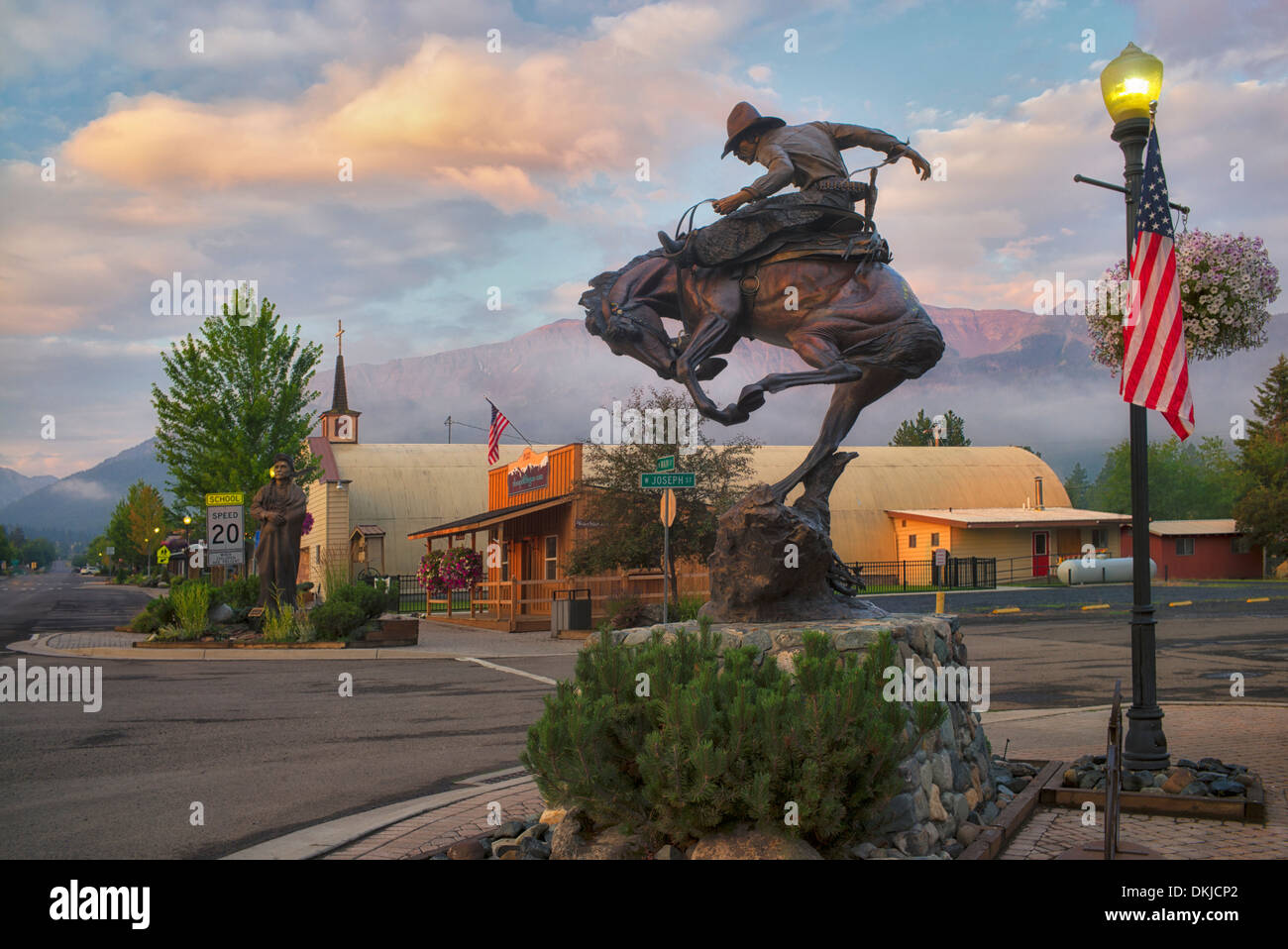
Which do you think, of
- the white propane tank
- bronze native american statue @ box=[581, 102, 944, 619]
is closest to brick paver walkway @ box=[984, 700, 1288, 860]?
bronze native american statue @ box=[581, 102, 944, 619]

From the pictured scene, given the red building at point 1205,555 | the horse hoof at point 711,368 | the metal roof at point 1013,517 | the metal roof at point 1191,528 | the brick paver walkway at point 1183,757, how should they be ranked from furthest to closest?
Result: the red building at point 1205,555, the metal roof at point 1191,528, the metal roof at point 1013,517, the horse hoof at point 711,368, the brick paver walkway at point 1183,757

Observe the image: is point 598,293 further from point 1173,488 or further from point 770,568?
point 1173,488

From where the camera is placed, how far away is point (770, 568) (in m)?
6.73

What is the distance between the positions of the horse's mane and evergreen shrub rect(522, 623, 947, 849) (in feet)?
11.0

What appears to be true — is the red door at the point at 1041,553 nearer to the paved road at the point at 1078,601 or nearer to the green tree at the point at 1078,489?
the paved road at the point at 1078,601

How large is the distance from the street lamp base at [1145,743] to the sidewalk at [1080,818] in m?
0.67

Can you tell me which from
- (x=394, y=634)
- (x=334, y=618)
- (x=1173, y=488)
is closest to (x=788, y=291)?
(x=334, y=618)

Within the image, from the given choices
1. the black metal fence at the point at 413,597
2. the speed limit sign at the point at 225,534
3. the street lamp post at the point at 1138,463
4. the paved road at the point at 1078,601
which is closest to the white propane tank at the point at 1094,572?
the paved road at the point at 1078,601

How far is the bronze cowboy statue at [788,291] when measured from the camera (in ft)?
23.5

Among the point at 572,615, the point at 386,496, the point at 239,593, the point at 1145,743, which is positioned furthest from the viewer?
the point at 386,496

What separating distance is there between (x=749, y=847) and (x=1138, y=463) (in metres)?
4.74

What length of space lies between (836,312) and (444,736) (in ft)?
18.4

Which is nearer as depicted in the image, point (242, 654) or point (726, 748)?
point (726, 748)

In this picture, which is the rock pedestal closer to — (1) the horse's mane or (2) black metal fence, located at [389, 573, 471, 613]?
(1) the horse's mane
